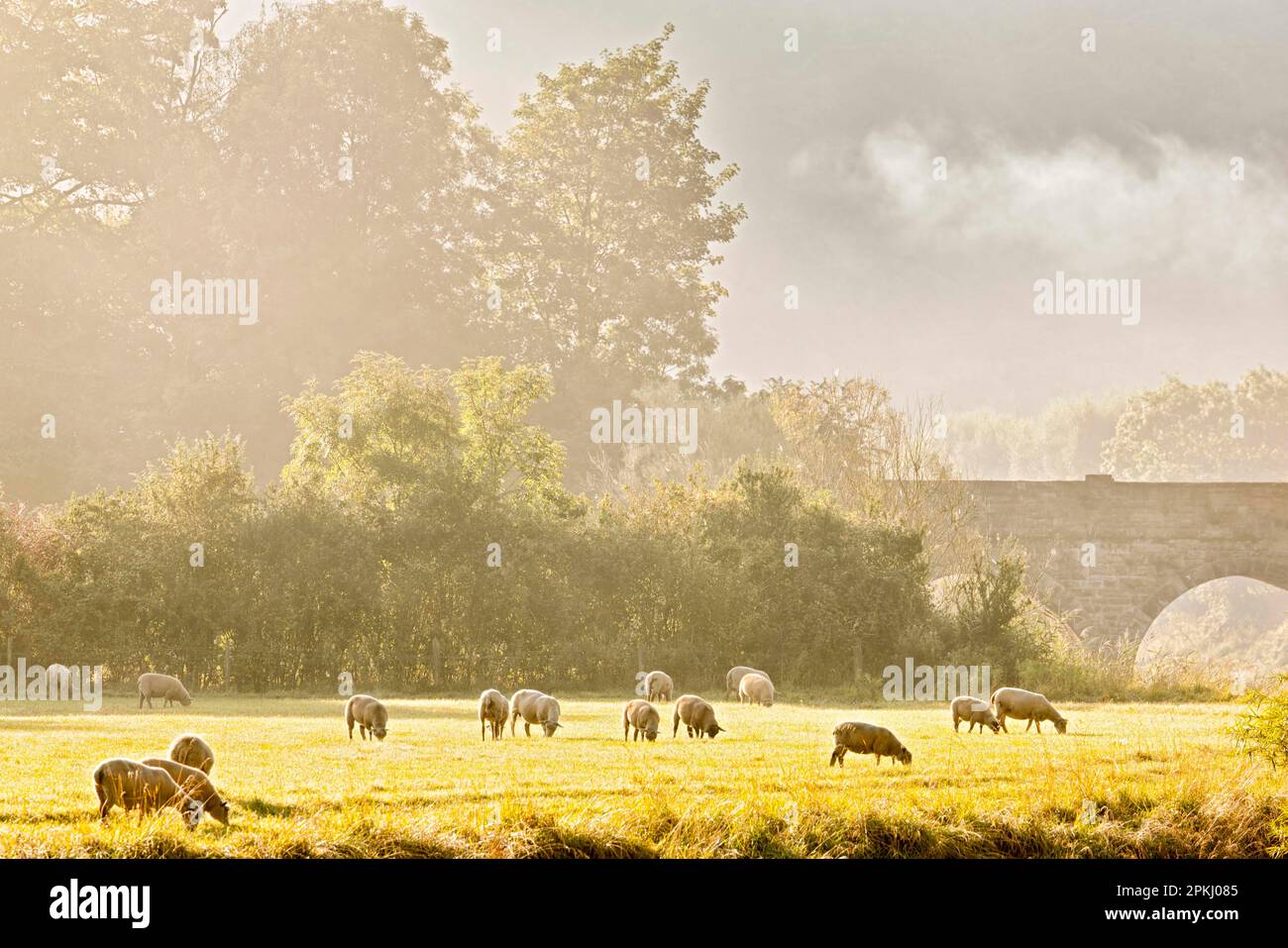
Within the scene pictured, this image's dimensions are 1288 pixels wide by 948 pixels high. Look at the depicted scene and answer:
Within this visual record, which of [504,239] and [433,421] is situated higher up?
[504,239]

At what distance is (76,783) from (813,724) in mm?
13096

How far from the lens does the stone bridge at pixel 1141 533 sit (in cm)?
5203

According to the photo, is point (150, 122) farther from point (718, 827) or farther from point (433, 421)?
point (718, 827)

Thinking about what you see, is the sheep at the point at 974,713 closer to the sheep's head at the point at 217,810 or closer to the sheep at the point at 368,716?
the sheep at the point at 368,716

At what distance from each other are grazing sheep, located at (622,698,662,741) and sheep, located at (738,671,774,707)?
9.58 meters

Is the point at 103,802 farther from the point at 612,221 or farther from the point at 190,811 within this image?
the point at 612,221

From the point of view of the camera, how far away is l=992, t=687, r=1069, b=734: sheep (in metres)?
22.2

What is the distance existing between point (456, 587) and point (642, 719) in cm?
1608

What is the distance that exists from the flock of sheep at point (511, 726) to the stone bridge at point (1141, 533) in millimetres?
24304

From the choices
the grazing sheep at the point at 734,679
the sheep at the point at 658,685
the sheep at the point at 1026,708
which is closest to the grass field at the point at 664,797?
the sheep at the point at 1026,708

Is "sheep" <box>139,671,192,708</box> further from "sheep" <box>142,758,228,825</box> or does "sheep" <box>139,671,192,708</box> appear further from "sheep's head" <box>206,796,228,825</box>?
"sheep's head" <box>206,796,228,825</box>
